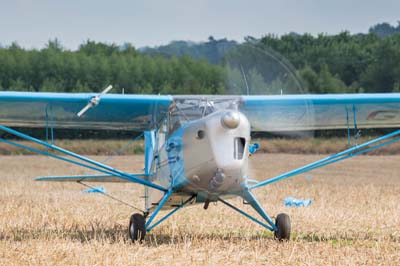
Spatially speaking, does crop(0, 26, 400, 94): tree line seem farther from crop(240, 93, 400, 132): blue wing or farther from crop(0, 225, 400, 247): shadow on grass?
crop(0, 225, 400, 247): shadow on grass

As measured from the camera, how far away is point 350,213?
1423cm

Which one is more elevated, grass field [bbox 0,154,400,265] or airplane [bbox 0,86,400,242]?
airplane [bbox 0,86,400,242]

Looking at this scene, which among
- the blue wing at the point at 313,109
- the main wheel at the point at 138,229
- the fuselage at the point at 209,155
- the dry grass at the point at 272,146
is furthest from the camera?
the dry grass at the point at 272,146

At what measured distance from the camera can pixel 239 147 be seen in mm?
9617

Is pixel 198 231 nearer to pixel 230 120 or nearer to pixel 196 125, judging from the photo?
pixel 196 125

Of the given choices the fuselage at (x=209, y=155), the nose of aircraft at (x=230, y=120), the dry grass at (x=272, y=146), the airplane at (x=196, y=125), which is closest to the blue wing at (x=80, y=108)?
the airplane at (x=196, y=125)

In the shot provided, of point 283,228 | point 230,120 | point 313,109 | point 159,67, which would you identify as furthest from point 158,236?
point 159,67

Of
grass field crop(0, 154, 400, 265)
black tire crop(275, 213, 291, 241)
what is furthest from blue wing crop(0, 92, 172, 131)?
black tire crop(275, 213, 291, 241)

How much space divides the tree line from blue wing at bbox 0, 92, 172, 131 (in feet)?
39.5

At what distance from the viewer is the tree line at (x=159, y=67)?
34938 mm

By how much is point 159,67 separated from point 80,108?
2307 cm

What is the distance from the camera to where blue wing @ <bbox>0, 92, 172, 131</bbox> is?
11.7 m

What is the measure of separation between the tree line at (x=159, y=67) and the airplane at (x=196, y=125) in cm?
1218

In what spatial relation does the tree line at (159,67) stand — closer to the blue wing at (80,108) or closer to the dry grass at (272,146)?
the dry grass at (272,146)
